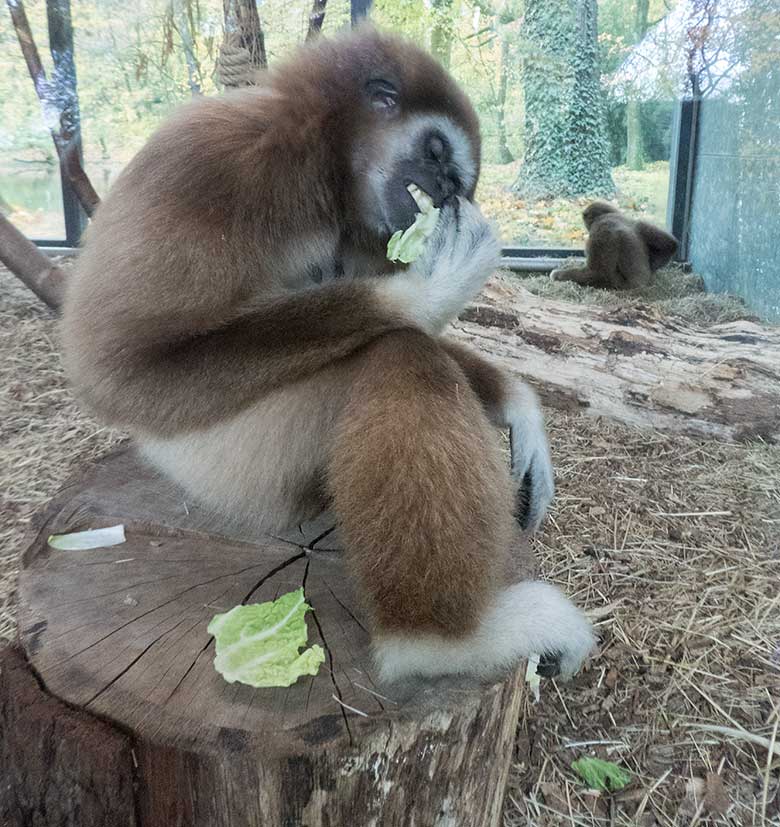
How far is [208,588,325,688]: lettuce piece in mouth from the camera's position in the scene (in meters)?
1.48

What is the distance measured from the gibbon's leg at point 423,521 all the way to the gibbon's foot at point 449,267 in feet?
1.01

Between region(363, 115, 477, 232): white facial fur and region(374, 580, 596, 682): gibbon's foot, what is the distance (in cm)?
123

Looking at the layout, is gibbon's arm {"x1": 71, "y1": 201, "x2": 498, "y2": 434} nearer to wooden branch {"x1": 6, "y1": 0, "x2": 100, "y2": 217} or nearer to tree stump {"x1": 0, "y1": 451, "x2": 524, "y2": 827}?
tree stump {"x1": 0, "y1": 451, "x2": 524, "y2": 827}

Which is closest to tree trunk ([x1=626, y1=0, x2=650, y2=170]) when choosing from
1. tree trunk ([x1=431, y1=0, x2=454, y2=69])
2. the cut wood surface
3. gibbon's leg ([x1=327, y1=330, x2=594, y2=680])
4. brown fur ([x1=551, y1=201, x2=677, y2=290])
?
brown fur ([x1=551, y1=201, x2=677, y2=290])

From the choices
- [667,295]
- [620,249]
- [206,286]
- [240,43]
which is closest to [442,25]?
[240,43]

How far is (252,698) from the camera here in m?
1.45

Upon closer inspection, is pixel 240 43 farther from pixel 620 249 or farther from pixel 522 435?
pixel 620 249

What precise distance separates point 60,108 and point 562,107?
398 centimetres

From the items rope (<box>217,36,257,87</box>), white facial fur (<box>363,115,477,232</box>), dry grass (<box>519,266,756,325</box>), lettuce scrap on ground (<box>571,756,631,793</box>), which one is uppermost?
rope (<box>217,36,257,87</box>)

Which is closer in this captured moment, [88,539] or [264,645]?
[264,645]

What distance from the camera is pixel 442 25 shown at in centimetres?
496

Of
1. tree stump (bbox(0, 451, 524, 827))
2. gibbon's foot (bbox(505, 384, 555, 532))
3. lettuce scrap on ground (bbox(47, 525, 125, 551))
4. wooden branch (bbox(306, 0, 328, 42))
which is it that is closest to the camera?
tree stump (bbox(0, 451, 524, 827))

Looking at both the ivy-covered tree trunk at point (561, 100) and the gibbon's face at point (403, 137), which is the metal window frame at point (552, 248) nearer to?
the ivy-covered tree trunk at point (561, 100)

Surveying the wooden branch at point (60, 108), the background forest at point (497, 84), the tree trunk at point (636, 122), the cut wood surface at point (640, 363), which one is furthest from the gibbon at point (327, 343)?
the tree trunk at point (636, 122)
